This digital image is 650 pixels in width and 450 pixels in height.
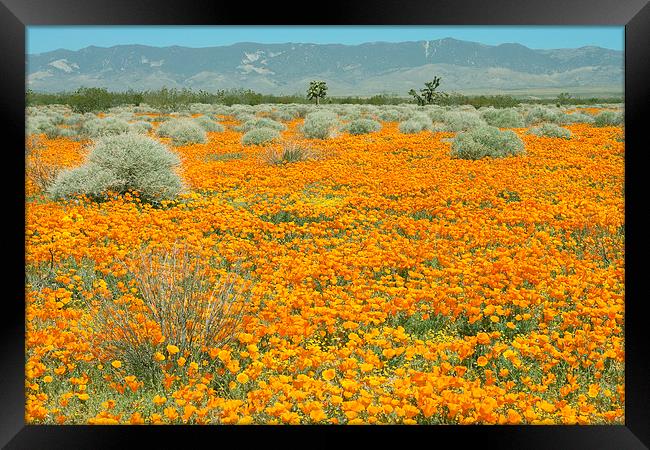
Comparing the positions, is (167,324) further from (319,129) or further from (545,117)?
(545,117)

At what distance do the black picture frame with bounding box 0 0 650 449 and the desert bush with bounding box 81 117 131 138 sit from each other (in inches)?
449

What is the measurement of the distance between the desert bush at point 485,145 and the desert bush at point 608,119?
22.4 feet

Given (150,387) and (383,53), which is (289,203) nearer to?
(150,387)

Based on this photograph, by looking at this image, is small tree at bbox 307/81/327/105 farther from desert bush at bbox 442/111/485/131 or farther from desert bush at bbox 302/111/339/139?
desert bush at bbox 302/111/339/139

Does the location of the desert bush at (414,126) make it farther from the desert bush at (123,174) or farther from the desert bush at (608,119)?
the desert bush at (123,174)

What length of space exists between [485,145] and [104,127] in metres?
9.34

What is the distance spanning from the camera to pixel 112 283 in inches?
219

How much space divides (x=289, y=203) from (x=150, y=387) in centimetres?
493

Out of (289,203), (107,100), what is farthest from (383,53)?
(289,203)

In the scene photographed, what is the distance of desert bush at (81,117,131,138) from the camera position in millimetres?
15422

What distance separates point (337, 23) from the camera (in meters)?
3.62

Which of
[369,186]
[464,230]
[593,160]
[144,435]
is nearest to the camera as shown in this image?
[144,435]

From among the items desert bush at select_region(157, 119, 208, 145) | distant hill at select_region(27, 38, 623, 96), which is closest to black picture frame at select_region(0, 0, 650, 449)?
desert bush at select_region(157, 119, 208, 145)

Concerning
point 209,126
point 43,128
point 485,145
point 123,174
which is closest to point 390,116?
point 209,126
